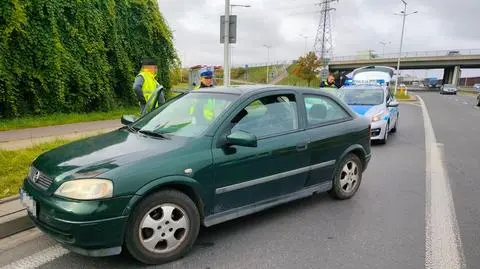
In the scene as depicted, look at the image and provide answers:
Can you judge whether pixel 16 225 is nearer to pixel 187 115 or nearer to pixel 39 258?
pixel 39 258

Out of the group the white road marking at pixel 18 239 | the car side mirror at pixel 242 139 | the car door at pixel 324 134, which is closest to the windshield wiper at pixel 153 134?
the car side mirror at pixel 242 139

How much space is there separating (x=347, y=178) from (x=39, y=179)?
3.65 metres

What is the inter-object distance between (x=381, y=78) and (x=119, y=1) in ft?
47.3

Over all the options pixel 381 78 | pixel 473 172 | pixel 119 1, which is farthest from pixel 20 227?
pixel 381 78

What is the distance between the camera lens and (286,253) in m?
3.71

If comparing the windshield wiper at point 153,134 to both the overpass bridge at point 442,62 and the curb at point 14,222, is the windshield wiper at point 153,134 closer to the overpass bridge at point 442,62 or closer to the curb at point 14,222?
the curb at point 14,222

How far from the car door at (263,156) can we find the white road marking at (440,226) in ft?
4.82

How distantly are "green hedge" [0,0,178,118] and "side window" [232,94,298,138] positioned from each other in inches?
312

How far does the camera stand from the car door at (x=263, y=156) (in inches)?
151

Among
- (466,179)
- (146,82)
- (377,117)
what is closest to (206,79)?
(146,82)

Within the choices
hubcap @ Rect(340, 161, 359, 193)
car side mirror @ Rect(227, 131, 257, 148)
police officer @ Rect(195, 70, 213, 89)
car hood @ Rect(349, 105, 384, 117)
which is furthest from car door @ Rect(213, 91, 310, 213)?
car hood @ Rect(349, 105, 384, 117)

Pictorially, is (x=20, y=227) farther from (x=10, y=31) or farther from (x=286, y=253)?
(x=10, y=31)

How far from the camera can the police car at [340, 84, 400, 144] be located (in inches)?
388

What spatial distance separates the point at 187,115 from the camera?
431 centimetres
